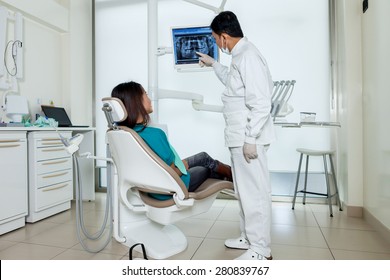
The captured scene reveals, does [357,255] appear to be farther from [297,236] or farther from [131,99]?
[131,99]

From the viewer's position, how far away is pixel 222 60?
331 cm

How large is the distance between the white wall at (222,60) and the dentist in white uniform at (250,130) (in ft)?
5.18

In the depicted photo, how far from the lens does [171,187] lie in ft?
4.99

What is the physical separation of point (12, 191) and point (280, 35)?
9.92ft

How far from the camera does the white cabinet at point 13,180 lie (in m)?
2.14

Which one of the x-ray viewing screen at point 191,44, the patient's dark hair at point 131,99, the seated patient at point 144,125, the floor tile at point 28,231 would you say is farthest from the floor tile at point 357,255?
the floor tile at point 28,231

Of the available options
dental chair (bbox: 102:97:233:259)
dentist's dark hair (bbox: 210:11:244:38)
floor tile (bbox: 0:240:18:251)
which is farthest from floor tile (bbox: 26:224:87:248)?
dentist's dark hair (bbox: 210:11:244:38)

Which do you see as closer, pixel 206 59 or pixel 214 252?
pixel 214 252

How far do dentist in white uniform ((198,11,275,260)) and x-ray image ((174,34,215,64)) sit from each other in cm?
42

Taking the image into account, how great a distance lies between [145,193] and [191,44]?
46.6 inches

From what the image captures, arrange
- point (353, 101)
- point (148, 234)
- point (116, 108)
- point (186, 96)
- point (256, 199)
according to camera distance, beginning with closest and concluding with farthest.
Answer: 1. point (116, 108)
2. point (256, 199)
3. point (148, 234)
4. point (186, 96)
5. point (353, 101)

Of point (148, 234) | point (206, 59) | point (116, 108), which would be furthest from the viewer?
point (206, 59)

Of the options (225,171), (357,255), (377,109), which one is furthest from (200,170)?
(377,109)

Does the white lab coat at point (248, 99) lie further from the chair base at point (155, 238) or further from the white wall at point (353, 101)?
the white wall at point (353, 101)
